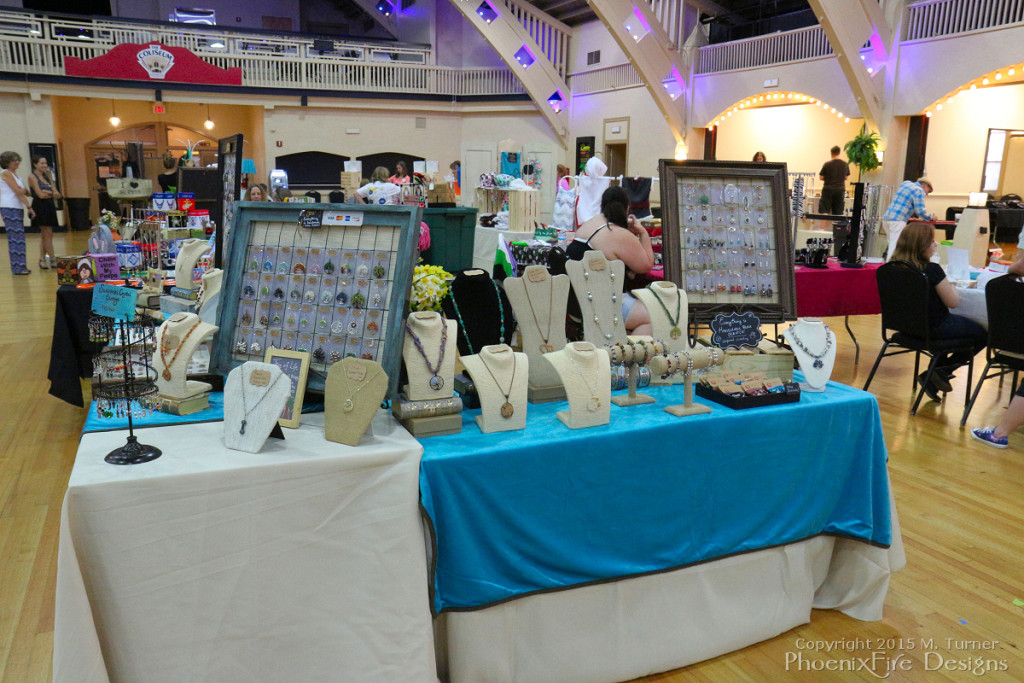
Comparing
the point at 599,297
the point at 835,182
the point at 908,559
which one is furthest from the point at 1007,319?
the point at 835,182

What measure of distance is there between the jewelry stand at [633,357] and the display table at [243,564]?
26.5 inches

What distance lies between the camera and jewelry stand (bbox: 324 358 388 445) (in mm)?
1808

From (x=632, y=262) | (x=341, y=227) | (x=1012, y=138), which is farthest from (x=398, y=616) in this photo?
(x=1012, y=138)

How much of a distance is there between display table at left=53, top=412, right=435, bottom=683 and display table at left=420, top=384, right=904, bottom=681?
0.38ft

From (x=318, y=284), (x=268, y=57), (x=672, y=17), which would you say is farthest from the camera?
(x=268, y=57)

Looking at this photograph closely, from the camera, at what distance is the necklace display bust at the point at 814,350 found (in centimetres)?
237

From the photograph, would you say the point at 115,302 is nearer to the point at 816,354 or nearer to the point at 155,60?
the point at 816,354

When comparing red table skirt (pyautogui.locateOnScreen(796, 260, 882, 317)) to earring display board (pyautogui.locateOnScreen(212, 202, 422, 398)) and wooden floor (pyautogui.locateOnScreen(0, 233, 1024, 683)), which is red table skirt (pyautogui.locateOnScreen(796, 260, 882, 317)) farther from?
earring display board (pyautogui.locateOnScreen(212, 202, 422, 398))

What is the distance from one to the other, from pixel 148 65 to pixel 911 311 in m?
16.3

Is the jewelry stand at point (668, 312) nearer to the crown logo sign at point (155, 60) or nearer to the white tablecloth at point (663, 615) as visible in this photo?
the white tablecloth at point (663, 615)

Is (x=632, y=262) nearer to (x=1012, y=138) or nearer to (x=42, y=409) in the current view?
(x=42, y=409)

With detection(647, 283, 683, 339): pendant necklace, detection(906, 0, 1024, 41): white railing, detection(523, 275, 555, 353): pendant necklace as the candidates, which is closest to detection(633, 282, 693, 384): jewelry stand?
detection(647, 283, 683, 339): pendant necklace

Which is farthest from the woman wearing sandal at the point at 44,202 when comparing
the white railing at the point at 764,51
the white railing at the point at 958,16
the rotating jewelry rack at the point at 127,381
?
the white railing at the point at 958,16

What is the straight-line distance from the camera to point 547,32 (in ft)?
59.8
